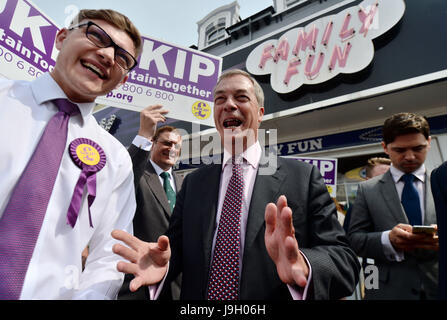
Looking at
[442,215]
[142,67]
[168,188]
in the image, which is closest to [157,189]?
[168,188]

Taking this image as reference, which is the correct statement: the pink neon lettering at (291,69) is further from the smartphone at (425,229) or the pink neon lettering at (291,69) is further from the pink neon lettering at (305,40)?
the smartphone at (425,229)

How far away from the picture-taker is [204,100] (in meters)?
3.14

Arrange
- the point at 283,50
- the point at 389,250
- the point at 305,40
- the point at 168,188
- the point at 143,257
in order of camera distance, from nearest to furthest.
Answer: the point at 143,257
the point at 389,250
the point at 168,188
the point at 305,40
the point at 283,50

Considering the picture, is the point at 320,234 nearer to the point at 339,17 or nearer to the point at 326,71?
the point at 326,71

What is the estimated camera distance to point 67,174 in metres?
1.20

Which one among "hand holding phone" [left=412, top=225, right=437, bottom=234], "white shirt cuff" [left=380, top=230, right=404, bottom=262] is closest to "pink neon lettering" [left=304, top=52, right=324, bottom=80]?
"white shirt cuff" [left=380, top=230, right=404, bottom=262]

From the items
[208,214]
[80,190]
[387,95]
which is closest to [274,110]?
[387,95]

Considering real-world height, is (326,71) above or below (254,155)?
above

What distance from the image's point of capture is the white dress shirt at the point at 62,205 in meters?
1.03

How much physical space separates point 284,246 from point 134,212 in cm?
98

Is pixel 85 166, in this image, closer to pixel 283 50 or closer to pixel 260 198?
pixel 260 198

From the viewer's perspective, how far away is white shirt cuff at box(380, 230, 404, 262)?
1787mm

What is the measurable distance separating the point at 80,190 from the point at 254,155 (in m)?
1.10


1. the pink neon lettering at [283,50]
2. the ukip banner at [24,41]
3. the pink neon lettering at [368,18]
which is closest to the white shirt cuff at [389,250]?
the ukip banner at [24,41]
